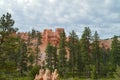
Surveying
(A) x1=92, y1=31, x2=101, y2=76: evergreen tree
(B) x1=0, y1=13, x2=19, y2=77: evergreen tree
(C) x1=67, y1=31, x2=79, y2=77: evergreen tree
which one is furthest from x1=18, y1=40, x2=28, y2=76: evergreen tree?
(B) x1=0, y1=13, x2=19, y2=77: evergreen tree

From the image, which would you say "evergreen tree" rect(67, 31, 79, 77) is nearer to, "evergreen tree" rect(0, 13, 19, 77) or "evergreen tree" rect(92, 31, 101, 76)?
"evergreen tree" rect(92, 31, 101, 76)

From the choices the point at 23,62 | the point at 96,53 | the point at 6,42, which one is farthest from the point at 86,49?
the point at 6,42

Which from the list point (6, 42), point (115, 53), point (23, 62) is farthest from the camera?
point (115, 53)

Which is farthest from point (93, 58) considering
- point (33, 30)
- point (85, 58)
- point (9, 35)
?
point (9, 35)

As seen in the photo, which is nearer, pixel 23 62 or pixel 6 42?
pixel 6 42

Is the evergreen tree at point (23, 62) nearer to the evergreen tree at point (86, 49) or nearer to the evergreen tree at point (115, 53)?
the evergreen tree at point (86, 49)

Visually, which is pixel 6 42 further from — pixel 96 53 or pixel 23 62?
pixel 96 53

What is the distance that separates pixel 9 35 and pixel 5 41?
2.59 feet

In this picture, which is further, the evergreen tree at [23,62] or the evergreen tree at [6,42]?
the evergreen tree at [23,62]

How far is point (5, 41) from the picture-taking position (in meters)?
29.3

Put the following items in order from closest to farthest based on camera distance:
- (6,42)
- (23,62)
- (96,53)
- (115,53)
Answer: (6,42), (23,62), (115,53), (96,53)

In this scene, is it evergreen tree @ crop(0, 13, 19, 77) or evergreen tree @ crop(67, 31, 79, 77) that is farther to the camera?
evergreen tree @ crop(67, 31, 79, 77)

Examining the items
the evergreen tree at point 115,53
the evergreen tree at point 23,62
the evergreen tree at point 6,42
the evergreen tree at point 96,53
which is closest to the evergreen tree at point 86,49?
the evergreen tree at point 96,53

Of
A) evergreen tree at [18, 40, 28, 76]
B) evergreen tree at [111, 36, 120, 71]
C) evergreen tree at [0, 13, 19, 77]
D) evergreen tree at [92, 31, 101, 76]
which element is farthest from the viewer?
evergreen tree at [92, 31, 101, 76]
